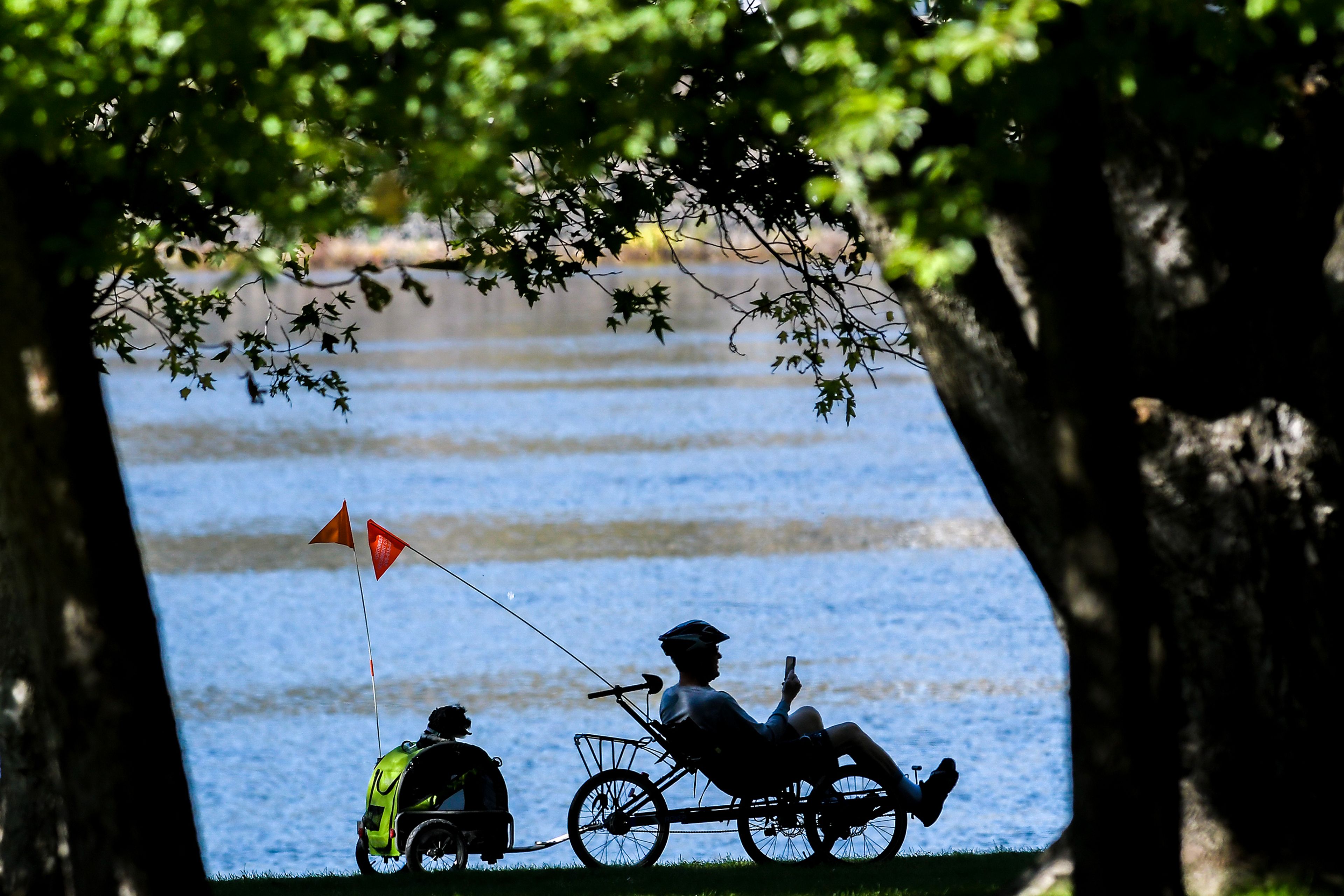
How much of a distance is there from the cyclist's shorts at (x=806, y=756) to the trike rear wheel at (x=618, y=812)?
0.66m

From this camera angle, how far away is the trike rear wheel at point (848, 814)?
8758 mm

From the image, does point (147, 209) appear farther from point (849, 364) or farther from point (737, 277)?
point (737, 277)

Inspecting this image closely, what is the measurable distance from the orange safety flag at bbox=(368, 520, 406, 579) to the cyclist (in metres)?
2.88

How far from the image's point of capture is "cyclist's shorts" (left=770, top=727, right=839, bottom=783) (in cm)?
882

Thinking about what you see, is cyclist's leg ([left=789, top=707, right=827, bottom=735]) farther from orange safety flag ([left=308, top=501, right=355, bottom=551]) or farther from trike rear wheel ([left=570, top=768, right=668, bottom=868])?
orange safety flag ([left=308, top=501, right=355, bottom=551])

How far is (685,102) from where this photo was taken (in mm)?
5867

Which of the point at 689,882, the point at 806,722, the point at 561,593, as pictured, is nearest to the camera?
the point at 689,882

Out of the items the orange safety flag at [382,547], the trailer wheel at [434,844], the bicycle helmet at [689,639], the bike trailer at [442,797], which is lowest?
the trailer wheel at [434,844]

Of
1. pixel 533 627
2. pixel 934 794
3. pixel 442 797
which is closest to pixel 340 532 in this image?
pixel 442 797

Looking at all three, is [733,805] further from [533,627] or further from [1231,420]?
[533,627]

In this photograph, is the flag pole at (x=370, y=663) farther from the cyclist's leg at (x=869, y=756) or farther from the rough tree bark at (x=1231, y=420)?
the rough tree bark at (x=1231, y=420)

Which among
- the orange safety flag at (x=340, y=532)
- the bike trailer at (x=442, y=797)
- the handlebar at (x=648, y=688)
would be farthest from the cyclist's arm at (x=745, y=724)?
the orange safety flag at (x=340, y=532)

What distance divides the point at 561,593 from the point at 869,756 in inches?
556

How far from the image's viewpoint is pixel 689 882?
27.8ft
